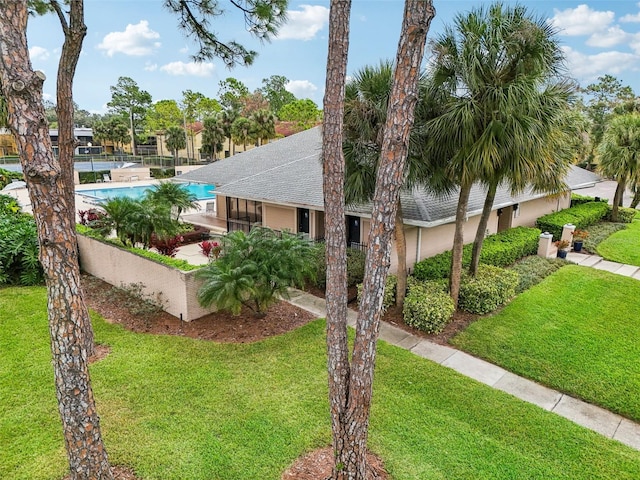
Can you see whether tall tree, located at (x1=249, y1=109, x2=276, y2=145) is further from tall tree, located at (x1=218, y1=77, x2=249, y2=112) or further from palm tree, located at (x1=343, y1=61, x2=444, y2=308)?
palm tree, located at (x1=343, y1=61, x2=444, y2=308)

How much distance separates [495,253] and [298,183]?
23.6 ft

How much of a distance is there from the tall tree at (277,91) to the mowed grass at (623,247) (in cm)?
6831

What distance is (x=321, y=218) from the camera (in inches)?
574

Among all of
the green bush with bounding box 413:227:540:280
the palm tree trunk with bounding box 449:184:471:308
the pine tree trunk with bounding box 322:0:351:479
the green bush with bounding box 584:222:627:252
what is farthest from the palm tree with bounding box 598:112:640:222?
the pine tree trunk with bounding box 322:0:351:479

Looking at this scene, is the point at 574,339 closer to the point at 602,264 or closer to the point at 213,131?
the point at 602,264

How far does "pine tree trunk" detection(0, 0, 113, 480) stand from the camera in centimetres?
347

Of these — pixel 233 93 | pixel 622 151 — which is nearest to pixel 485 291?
pixel 622 151

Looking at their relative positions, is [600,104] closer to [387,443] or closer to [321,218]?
[321,218]

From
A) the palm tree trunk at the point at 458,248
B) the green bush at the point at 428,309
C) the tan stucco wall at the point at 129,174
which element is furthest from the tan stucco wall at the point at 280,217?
the tan stucco wall at the point at 129,174

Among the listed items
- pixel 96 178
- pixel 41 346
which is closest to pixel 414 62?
pixel 41 346

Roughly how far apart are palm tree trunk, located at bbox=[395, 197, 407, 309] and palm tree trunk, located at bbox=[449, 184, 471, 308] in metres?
1.19

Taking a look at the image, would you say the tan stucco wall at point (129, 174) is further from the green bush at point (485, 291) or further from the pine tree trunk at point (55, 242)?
the pine tree trunk at point (55, 242)

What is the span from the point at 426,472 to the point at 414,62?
4886mm

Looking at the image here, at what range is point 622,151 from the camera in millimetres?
18781
